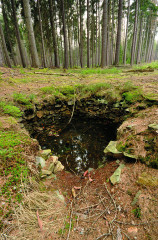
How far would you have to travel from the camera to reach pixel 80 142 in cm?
423

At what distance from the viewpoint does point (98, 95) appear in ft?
18.0

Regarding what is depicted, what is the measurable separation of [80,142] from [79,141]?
7 centimetres

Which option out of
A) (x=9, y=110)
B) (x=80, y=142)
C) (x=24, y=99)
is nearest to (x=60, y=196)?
(x=80, y=142)

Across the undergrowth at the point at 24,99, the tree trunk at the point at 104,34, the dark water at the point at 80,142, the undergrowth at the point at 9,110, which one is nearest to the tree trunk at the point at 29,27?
the tree trunk at the point at 104,34

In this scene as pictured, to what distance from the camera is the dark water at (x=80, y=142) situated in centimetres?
341

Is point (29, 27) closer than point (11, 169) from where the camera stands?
No

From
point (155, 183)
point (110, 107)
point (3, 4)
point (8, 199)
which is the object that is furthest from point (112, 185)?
point (3, 4)

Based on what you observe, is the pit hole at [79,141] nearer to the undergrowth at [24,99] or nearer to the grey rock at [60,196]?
the grey rock at [60,196]

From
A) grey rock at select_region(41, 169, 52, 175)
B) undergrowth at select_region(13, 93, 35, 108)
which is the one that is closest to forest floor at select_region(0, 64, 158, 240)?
grey rock at select_region(41, 169, 52, 175)

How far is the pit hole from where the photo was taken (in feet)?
11.2

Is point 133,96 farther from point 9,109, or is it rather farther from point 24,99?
point 9,109

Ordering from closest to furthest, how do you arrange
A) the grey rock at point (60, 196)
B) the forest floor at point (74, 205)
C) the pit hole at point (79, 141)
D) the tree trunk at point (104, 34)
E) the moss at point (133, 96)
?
1. the forest floor at point (74, 205)
2. the grey rock at point (60, 196)
3. the pit hole at point (79, 141)
4. the moss at point (133, 96)
5. the tree trunk at point (104, 34)

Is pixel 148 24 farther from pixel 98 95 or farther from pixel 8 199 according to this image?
pixel 8 199

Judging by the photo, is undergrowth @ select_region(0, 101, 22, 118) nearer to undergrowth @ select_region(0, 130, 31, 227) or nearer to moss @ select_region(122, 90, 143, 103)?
undergrowth @ select_region(0, 130, 31, 227)
